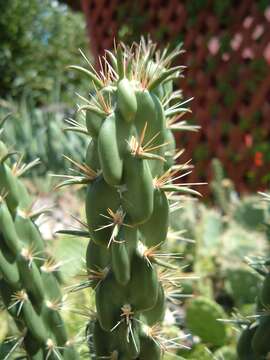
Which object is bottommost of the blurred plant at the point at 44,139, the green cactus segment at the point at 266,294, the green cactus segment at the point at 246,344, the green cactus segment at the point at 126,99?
the blurred plant at the point at 44,139

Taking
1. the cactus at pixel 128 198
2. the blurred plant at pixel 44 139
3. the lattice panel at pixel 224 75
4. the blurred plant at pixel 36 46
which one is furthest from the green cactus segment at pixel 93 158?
the blurred plant at pixel 36 46

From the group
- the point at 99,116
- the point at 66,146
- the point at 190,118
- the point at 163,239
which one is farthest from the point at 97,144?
the point at 190,118

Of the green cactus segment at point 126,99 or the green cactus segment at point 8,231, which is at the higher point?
the green cactus segment at point 126,99

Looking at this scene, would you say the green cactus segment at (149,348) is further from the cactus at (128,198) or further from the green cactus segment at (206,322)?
the green cactus segment at (206,322)

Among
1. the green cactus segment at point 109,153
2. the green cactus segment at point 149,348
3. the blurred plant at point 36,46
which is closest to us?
the green cactus segment at point 109,153

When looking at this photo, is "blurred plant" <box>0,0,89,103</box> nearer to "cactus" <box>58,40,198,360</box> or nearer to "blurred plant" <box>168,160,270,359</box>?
"blurred plant" <box>168,160,270,359</box>

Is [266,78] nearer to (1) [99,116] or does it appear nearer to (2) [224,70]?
(2) [224,70]

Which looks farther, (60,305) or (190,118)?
(190,118)
